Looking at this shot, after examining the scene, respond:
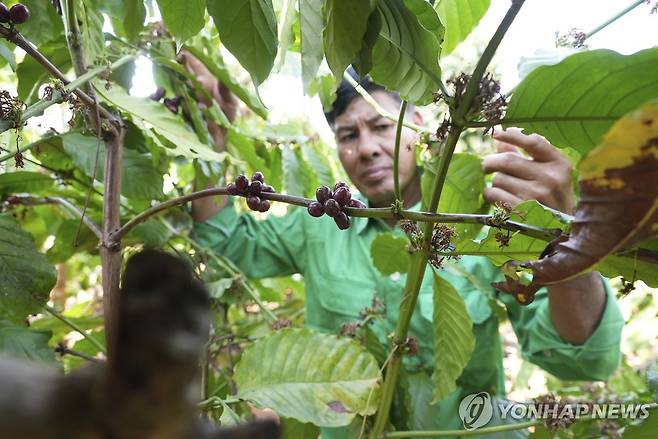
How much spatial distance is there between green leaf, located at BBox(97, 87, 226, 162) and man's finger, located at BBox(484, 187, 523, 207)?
1.62ft

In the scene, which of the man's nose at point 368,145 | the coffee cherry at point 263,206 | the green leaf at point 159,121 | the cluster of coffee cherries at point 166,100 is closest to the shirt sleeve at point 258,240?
the man's nose at point 368,145

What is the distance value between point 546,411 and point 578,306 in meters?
0.40

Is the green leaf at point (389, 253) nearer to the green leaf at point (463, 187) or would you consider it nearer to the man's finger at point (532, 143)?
the green leaf at point (463, 187)

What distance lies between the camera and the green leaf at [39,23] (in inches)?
35.8

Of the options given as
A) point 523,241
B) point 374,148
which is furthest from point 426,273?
point 523,241

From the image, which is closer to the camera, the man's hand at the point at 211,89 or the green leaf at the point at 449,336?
the green leaf at the point at 449,336

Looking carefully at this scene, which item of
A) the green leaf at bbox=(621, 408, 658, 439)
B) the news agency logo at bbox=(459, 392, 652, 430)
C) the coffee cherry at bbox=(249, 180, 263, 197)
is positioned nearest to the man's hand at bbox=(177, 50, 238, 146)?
the coffee cherry at bbox=(249, 180, 263, 197)

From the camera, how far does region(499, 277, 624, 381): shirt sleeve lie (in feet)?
4.37

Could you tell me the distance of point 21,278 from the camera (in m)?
0.82

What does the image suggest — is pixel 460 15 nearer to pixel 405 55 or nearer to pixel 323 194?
pixel 405 55

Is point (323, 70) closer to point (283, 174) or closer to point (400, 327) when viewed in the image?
point (283, 174)

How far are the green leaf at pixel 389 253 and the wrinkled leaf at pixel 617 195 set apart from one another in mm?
632

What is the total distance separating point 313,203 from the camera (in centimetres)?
62

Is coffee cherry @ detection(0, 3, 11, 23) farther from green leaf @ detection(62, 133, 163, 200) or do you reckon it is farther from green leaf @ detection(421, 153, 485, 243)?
green leaf @ detection(421, 153, 485, 243)
